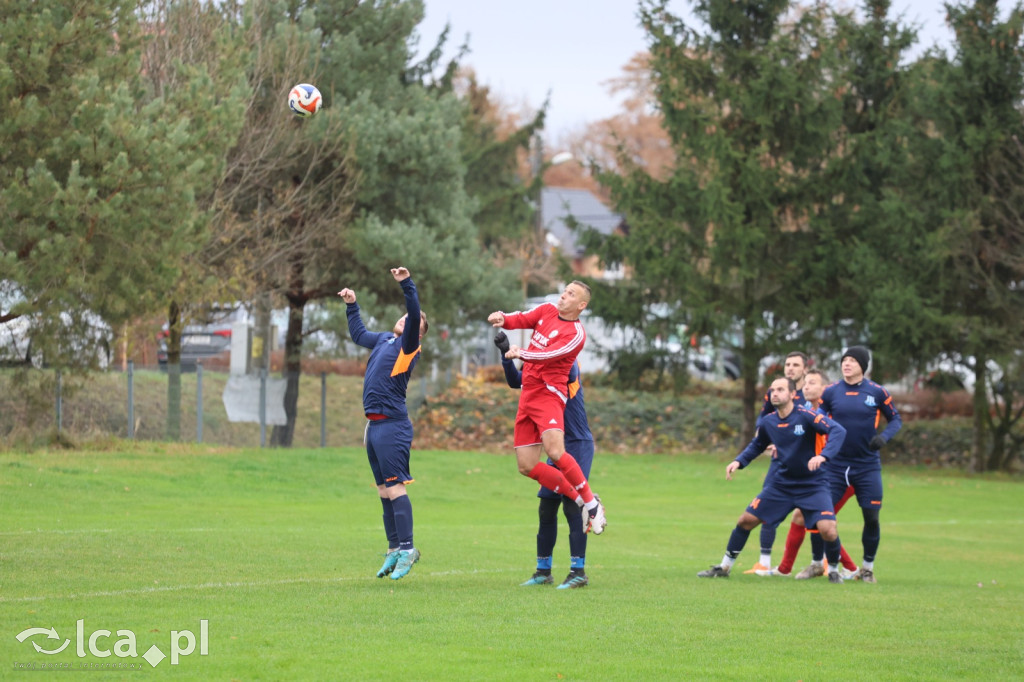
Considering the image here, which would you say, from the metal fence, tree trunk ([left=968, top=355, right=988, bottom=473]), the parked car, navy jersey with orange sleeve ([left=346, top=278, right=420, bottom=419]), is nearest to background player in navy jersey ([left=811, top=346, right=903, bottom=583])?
navy jersey with orange sleeve ([left=346, top=278, right=420, bottom=419])

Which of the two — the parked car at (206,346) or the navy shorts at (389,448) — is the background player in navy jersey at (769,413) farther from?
the parked car at (206,346)

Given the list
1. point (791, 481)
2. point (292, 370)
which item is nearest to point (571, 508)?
point (791, 481)

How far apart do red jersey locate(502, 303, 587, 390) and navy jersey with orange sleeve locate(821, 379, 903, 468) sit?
4.10 m

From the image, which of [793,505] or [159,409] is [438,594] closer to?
[793,505]

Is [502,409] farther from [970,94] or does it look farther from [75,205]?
[75,205]

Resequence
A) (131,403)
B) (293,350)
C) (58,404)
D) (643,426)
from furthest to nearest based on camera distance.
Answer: (643,426) → (293,350) → (131,403) → (58,404)

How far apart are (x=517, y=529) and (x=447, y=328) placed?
13383 mm

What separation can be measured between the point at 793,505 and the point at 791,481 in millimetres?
249

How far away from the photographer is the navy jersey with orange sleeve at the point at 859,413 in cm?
1275

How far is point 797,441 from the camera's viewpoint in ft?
39.7

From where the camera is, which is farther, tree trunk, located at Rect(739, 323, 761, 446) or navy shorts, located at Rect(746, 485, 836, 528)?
tree trunk, located at Rect(739, 323, 761, 446)

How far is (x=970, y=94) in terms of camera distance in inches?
1049

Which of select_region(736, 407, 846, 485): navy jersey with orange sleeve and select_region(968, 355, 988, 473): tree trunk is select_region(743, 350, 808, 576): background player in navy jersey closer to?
select_region(736, 407, 846, 485): navy jersey with orange sleeve

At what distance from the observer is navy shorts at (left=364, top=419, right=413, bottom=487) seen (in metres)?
10.1
